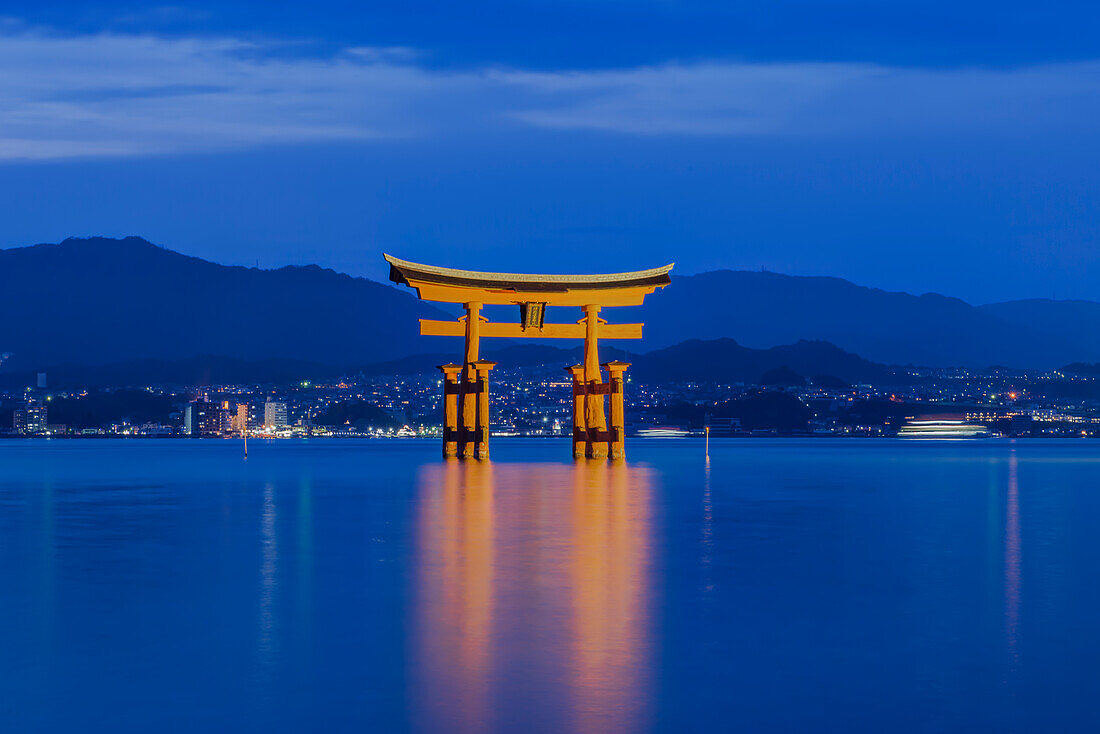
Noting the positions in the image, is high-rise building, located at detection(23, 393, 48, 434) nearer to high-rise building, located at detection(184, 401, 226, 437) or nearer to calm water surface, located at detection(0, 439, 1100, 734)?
high-rise building, located at detection(184, 401, 226, 437)

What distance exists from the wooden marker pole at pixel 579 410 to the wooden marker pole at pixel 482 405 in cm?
431

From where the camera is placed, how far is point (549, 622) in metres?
10.8

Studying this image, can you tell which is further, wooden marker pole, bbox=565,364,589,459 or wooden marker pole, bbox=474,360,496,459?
wooden marker pole, bbox=565,364,589,459

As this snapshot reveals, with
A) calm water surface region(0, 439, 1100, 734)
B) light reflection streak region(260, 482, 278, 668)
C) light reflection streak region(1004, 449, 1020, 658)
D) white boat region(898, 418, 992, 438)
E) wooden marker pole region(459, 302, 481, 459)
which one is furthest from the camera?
white boat region(898, 418, 992, 438)

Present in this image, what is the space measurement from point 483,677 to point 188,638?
2960 mm

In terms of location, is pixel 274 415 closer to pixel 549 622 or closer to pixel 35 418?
pixel 35 418

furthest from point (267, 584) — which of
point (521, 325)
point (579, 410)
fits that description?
point (579, 410)

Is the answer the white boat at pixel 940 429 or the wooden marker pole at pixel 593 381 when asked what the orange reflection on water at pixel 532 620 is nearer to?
the wooden marker pole at pixel 593 381

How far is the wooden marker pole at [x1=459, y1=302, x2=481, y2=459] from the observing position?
161 ft

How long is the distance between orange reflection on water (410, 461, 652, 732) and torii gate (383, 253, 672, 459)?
25319 mm

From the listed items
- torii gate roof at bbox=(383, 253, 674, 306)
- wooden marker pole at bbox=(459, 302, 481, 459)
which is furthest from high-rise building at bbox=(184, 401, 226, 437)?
torii gate roof at bbox=(383, 253, 674, 306)

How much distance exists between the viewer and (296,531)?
20.2 m

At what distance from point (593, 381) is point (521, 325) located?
423cm

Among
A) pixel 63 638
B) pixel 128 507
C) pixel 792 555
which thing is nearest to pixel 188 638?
pixel 63 638
